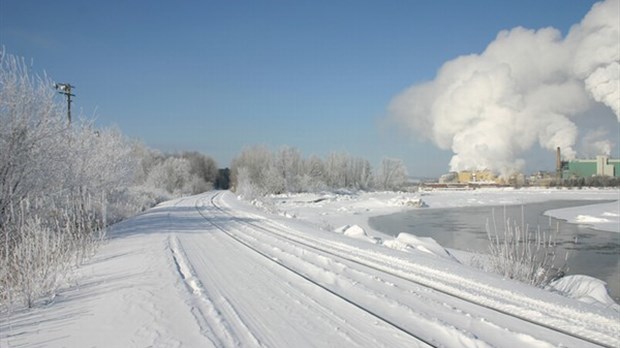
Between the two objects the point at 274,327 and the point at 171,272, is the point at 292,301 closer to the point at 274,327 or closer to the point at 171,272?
the point at 274,327

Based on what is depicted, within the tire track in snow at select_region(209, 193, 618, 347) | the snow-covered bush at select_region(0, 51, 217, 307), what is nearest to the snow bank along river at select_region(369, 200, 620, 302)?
the tire track in snow at select_region(209, 193, 618, 347)

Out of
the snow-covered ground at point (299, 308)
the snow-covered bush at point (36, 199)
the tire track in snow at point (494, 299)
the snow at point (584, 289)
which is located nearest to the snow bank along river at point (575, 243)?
the snow at point (584, 289)

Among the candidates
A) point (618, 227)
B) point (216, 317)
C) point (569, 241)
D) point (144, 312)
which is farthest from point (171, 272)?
point (618, 227)

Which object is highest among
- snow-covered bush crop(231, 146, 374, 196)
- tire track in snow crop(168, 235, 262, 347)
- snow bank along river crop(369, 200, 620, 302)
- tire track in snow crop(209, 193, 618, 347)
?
snow-covered bush crop(231, 146, 374, 196)

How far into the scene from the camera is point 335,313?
6.55 meters

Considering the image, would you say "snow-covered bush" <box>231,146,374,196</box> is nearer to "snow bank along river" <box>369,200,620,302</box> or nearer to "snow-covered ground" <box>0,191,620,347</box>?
"snow bank along river" <box>369,200,620,302</box>

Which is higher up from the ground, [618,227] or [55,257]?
[55,257]

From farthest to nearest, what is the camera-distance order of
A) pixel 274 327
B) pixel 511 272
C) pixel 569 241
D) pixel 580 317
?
pixel 569 241, pixel 511 272, pixel 580 317, pixel 274 327

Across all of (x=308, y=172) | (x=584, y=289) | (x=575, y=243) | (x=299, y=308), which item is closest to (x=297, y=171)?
(x=308, y=172)

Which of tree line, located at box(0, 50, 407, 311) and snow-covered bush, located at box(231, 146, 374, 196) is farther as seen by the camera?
snow-covered bush, located at box(231, 146, 374, 196)

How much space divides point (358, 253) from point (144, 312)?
6.73 metres

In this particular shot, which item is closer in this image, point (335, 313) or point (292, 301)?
point (335, 313)

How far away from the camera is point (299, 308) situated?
6.86 m

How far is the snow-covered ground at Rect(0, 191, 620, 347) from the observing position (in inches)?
218
